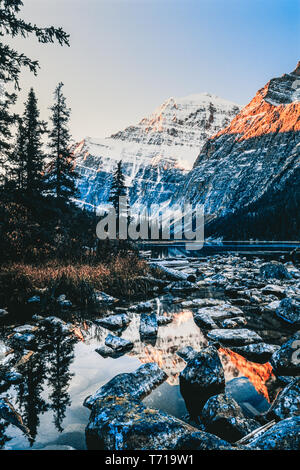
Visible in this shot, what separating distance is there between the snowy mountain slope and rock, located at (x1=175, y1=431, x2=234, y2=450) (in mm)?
145139

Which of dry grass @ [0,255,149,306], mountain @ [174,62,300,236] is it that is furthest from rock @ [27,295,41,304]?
mountain @ [174,62,300,236]

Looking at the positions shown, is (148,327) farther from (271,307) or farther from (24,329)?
(271,307)

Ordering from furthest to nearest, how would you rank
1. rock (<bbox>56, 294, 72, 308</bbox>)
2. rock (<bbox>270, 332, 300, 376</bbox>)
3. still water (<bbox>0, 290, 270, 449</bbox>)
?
rock (<bbox>56, 294, 72, 308</bbox>)
rock (<bbox>270, 332, 300, 376</bbox>)
still water (<bbox>0, 290, 270, 449</bbox>)

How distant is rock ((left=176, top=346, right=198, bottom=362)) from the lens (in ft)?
14.9

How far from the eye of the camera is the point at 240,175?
163125mm

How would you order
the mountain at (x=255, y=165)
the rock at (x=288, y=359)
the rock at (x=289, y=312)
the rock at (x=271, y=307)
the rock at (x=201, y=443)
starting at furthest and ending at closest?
the mountain at (x=255, y=165) < the rock at (x=271, y=307) < the rock at (x=289, y=312) < the rock at (x=288, y=359) < the rock at (x=201, y=443)

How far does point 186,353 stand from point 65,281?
5.90 m

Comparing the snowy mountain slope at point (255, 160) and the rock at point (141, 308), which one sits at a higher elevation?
the snowy mountain slope at point (255, 160)

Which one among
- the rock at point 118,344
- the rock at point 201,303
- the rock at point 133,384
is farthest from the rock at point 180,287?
the rock at point 133,384

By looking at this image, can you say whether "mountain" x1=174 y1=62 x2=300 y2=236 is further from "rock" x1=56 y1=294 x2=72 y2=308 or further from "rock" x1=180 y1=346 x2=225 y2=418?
"rock" x1=180 y1=346 x2=225 y2=418

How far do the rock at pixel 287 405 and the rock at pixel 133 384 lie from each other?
5.07ft

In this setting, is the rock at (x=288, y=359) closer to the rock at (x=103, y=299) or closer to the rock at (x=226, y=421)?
the rock at (x=226, y=421)

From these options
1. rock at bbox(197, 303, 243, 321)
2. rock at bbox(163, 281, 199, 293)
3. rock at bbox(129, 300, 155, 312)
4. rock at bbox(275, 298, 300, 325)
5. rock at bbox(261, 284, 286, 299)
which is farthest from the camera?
rock at bbox(163, 281, 199, 293)

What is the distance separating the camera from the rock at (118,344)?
4948 mm
